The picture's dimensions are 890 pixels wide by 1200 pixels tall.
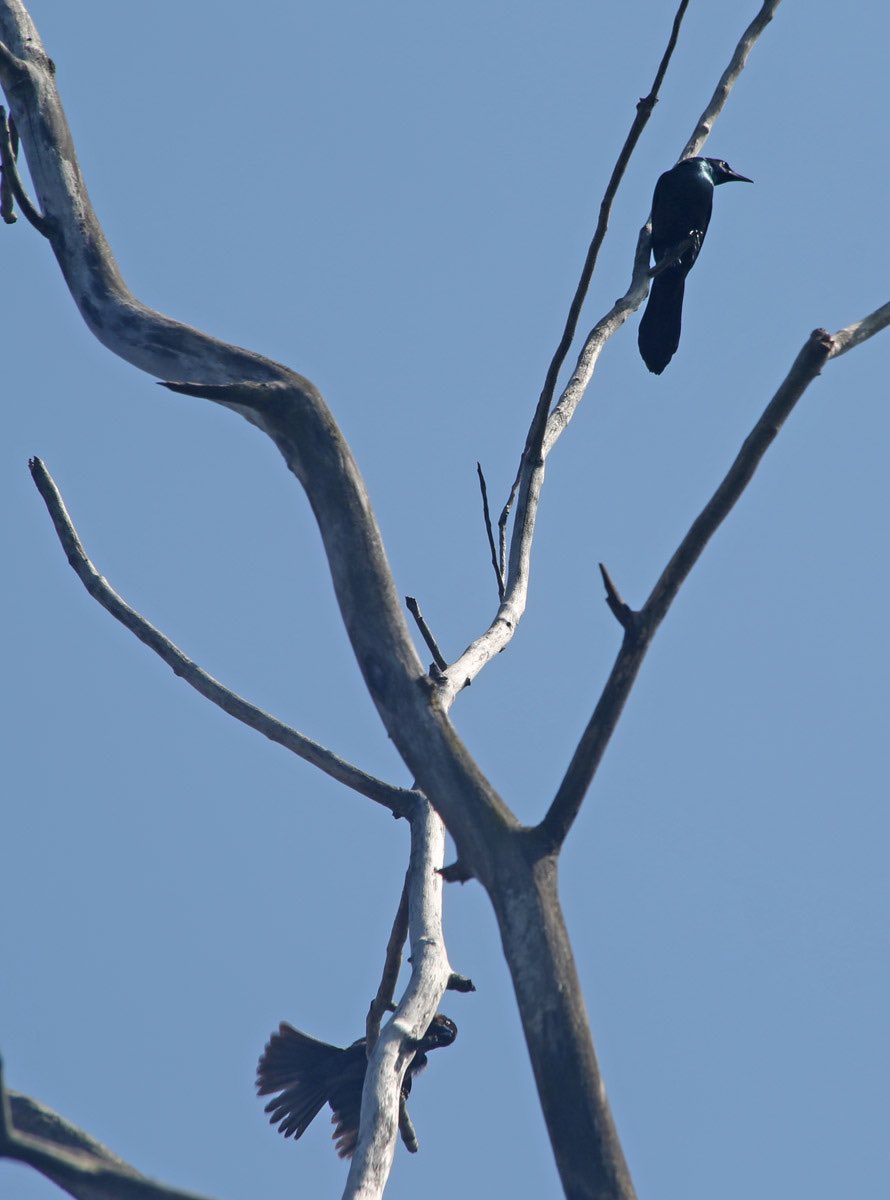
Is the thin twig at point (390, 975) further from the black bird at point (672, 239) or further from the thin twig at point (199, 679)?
the black bird at point (672, 239)

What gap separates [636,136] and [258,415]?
2.84ft

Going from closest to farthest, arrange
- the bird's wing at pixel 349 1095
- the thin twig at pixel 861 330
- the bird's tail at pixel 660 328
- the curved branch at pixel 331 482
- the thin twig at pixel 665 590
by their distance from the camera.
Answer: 1. the thin twig at pixel 665 590
2. the curved branch at pixel 331 482
3. the thin twig at pixel 861 330
4. the bird's wing at pixel 349 1095
5. the bird's tail at pixel 660 328

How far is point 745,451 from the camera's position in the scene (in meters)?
2.21

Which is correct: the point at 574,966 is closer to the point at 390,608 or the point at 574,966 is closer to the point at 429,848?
the point at 390,608

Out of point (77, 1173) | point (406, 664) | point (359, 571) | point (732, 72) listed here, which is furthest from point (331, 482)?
point (732, 72)

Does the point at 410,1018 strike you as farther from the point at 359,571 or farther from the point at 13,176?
the point at 13,176

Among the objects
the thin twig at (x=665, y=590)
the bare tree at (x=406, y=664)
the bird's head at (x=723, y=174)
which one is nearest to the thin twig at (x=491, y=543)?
the bare tree at (x=406, y=664)

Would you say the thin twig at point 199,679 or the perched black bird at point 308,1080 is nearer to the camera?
the thin twig at point 199,679

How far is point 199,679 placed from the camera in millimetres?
3037

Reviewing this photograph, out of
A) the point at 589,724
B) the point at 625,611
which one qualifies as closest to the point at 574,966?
the point at 589,724

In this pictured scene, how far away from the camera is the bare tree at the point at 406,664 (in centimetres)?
202

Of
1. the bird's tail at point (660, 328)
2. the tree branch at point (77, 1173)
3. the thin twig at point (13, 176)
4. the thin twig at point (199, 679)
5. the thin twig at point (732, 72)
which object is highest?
the bird's tail at point (660, 328)

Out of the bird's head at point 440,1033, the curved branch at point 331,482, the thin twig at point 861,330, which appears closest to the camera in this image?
the curved branch at point 331,482

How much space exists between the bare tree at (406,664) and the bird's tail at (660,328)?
2.36 metres
